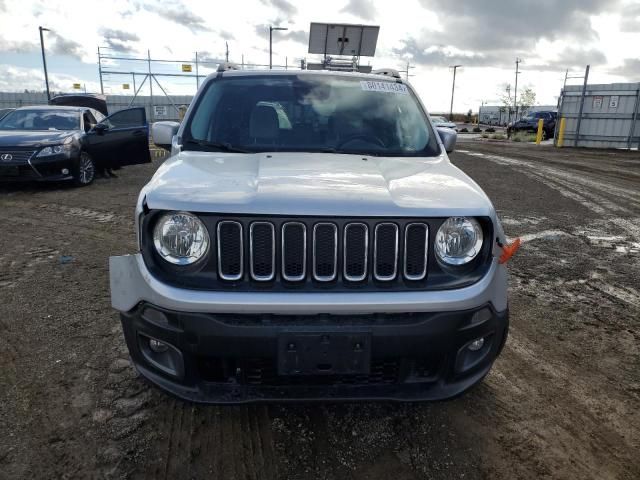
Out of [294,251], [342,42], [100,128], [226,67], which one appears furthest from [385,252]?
[342,42]

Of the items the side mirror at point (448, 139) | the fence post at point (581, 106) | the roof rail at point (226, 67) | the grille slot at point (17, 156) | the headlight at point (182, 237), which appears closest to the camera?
the headlight at point (182, 237)

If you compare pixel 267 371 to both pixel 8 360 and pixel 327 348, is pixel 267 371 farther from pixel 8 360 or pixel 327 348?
pixel 8 360

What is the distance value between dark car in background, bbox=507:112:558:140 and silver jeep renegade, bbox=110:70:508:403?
103 ft

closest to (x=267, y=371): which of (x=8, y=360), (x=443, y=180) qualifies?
(x=443, y=180)

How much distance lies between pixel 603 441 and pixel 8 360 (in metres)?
3.46

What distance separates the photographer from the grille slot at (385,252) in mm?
2141

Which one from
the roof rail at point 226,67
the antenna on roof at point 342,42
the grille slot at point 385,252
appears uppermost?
the antenna on roof at point 342,42

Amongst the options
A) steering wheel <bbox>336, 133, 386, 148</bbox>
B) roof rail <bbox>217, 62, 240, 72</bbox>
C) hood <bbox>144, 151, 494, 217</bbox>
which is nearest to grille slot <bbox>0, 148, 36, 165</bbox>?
roof rail <bbox>217, 62, 240, 72</bbox>

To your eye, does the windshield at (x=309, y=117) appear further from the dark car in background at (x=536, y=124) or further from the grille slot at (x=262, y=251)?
the dark car in background at (x=536, y=124)

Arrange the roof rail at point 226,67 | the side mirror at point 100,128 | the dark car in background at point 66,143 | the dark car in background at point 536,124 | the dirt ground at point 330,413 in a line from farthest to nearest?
the dark car in background at point 536,124 < the side mirror at point 100,128 < the dark car in background at point 66,143 < the roof rail at point 226,67 < the dirt ground at point 330,413

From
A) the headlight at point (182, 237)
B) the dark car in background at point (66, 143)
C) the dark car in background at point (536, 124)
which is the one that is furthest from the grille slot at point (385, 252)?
the dark car in background at point (536, 124)

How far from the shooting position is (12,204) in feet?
25.8

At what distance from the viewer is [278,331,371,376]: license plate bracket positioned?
6.70 ft

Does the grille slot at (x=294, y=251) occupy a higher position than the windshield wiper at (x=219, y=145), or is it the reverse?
the windshield wiper at (x=219, y=145)
